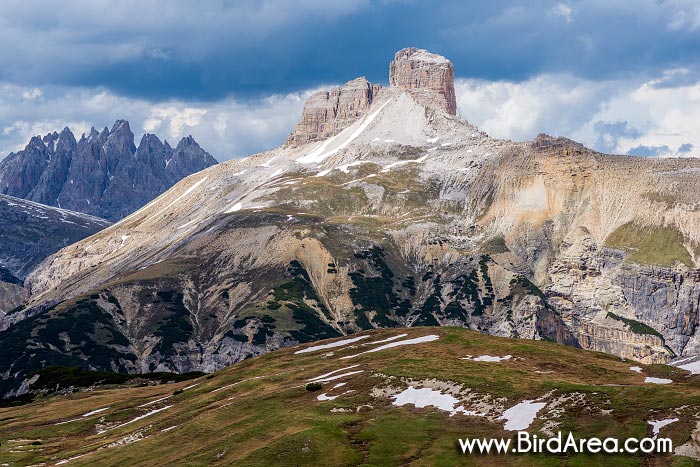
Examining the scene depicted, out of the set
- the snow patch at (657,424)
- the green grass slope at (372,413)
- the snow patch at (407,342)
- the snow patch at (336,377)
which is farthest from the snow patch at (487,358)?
the snow patch at (657,424)

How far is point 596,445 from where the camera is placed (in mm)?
75250

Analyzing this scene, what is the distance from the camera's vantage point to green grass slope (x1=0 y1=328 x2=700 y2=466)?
81500 millimetres

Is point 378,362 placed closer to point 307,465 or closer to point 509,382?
point 509,382

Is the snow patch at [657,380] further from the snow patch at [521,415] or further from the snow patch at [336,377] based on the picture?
the snow patch at [336,377]

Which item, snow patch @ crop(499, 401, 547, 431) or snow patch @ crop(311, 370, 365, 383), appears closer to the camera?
snow patch @ crop(499, 401, 547, 431)

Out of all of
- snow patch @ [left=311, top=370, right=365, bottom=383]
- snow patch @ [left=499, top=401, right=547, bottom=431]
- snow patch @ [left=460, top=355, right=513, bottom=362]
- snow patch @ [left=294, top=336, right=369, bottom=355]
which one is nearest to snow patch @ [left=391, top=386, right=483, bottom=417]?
snow patch @ [left=499, top=401, right=547, bottom=431]

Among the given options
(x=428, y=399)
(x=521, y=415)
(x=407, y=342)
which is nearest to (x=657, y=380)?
(x=521, y=415)

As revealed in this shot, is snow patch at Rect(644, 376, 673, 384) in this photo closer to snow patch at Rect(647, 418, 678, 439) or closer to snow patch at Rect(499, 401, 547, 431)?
snow patch at Rect(499, 401, 547, 431)

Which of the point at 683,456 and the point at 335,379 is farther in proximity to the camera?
the point at 335,379

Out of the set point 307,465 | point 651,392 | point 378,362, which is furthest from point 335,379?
point 651,392

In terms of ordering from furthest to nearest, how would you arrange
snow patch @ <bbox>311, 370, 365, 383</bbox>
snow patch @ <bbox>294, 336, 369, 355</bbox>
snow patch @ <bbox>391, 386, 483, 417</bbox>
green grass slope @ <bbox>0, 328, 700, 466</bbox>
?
snow patch @ <bbox>294, 336, 369, 355</bbox> → snow patch @ <bbox>311, 370, 365, 383</bbox> → snow patch @ <bbox>391, 386, 483, 417</bbox> → green grass slope @ <bbox>0, 328, 700, 466</bbox>

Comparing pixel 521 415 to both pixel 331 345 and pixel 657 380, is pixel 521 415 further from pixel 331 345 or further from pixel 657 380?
pixel 331 345

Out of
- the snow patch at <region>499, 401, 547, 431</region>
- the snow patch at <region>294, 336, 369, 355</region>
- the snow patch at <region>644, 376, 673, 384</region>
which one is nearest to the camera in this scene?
the snow patch at <region>499, 401, 547, 431</region>

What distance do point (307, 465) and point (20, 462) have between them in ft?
162
